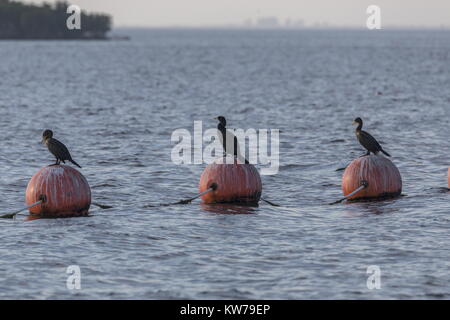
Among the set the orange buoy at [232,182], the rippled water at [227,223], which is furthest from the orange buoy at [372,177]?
the orange buoy at [232,182]

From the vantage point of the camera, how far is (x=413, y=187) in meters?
24.9

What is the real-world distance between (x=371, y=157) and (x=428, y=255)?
5.04 m

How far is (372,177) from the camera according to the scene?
2175 centimetres

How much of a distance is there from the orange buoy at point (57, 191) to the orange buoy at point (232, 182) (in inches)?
115

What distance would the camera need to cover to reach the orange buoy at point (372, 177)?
71.4ft

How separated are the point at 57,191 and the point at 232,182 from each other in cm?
389

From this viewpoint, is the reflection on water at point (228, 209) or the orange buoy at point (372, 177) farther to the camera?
the orange buoy at point (372, 177)

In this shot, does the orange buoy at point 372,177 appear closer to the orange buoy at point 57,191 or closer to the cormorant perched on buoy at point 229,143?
the cormorant perched on buoy at point 229,143

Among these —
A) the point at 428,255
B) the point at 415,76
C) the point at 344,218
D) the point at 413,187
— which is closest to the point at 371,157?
the point at 344,218

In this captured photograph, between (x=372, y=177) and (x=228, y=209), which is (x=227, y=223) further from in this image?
(x=372, y=177)

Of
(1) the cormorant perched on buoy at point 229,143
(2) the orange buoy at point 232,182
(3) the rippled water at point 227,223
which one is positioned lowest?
(3) the rippled water at point 227,223

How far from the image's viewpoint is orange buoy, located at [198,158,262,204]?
68.9 feet

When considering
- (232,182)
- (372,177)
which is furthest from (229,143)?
(372,177)

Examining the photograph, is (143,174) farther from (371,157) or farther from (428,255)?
(428,255)
